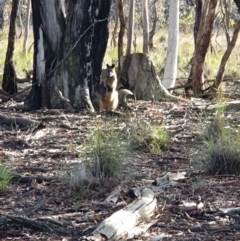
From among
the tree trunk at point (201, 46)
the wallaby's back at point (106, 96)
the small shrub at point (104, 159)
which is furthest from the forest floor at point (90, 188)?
the tree trunk at point (201, 46)

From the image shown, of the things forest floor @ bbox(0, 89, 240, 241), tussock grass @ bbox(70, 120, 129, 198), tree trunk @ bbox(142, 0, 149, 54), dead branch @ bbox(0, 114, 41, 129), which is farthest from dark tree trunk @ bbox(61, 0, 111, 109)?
tussock grass @ bbox(70, 120, 129, 198)

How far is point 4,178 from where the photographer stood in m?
6.59

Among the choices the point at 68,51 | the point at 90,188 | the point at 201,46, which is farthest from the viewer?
the point at 201,46

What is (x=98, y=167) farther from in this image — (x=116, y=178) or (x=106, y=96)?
(x=106, y=96)

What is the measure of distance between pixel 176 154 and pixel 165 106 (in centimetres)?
441

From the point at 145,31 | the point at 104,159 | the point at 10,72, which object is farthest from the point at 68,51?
the point at 104,159

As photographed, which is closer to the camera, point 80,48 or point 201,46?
point 80,48

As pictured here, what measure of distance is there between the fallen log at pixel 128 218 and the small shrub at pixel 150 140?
2421 mm

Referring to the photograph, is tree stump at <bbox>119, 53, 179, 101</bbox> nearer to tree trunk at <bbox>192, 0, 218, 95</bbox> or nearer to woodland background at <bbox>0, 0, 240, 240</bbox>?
tree trunk at <bbox>192, 0, 218, 95</bbox>

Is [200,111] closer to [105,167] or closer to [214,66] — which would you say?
[105,167]

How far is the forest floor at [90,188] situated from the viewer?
5.14m

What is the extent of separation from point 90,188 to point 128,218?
1372 mm

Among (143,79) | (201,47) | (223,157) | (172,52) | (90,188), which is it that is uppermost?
(201,47)

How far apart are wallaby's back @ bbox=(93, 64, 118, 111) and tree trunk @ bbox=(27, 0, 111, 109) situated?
0.16 metres
